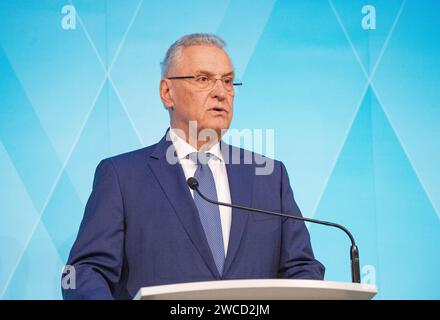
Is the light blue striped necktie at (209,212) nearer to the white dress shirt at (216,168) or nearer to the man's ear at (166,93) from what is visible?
the white dress shirt at (216,168)

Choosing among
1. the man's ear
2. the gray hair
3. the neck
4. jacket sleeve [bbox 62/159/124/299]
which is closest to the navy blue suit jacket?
jacket sleeve [bbox 62/159/124/299]

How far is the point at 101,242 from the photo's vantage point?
8.24 feet

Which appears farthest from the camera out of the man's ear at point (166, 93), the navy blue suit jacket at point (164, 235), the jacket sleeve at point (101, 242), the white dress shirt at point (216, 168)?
the man's ear at point (166, 93)

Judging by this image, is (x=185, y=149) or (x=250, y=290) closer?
(x=250, y=290)

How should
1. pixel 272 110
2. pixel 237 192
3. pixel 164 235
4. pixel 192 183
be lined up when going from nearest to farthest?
pixel 192 183, pixel 164 235, pixel 237 192, pixel 272 110

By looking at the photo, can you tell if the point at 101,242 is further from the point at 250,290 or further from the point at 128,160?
the point at 250,290

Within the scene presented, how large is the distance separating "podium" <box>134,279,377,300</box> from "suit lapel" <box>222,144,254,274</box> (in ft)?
2.27

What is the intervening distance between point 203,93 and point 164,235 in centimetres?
55

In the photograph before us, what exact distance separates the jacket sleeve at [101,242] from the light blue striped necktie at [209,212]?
0.27 meters

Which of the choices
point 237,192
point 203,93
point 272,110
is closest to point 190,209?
point 237,192

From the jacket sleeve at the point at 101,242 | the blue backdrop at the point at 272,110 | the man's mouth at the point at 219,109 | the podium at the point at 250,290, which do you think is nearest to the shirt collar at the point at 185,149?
the man's mouth at the point at 219,109

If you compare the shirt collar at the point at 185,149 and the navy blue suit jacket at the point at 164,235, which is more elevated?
the shirt collar at the point at 185,149

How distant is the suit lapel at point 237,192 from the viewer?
262cm

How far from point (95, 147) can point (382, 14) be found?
1447mm
